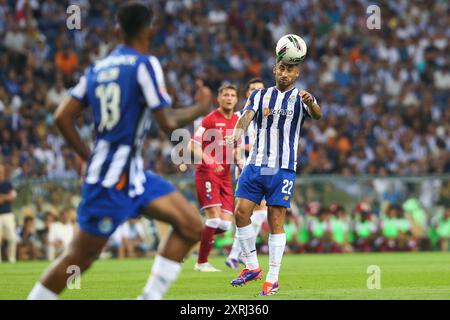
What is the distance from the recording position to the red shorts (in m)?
15.7

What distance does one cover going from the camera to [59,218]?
23.0 meters

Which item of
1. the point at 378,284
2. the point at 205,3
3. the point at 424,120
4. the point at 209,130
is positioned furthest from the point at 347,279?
the point at 205,3

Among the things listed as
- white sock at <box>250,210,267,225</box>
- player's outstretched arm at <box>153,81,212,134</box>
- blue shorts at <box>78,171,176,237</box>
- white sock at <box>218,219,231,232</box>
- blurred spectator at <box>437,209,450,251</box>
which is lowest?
blurred spectator at <box>437,209,450,251</box>

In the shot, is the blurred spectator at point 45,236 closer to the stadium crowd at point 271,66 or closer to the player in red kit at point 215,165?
the stadium crowd at point 271,66

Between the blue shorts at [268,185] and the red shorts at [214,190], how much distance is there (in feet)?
12.0

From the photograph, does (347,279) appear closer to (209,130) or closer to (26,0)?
(209,130)

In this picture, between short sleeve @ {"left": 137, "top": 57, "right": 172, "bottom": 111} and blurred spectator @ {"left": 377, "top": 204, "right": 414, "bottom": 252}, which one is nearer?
short sleeve @ {"left": 137, "top": 57, "right": 172, "bottom": 111}

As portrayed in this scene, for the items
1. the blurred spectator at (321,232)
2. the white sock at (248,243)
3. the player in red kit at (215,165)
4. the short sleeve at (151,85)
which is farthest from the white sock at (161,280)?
the blurred spectator at (321,232)

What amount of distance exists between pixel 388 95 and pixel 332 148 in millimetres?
4049

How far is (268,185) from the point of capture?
11.7 m

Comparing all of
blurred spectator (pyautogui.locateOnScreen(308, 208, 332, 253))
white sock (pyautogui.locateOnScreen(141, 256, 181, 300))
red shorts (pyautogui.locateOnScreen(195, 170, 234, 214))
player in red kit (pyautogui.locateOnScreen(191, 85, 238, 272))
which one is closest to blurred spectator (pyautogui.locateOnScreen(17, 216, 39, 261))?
blurred spectator (pyautogui.locateOnScreen(308, 208, 332, 253))

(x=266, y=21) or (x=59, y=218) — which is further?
(x=266, y=21)

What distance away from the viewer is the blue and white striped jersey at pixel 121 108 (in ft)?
26.3

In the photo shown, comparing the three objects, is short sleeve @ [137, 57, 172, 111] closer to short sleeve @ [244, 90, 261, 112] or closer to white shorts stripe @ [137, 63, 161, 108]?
white shorts stripe @ [137, 63, 161, 108]
